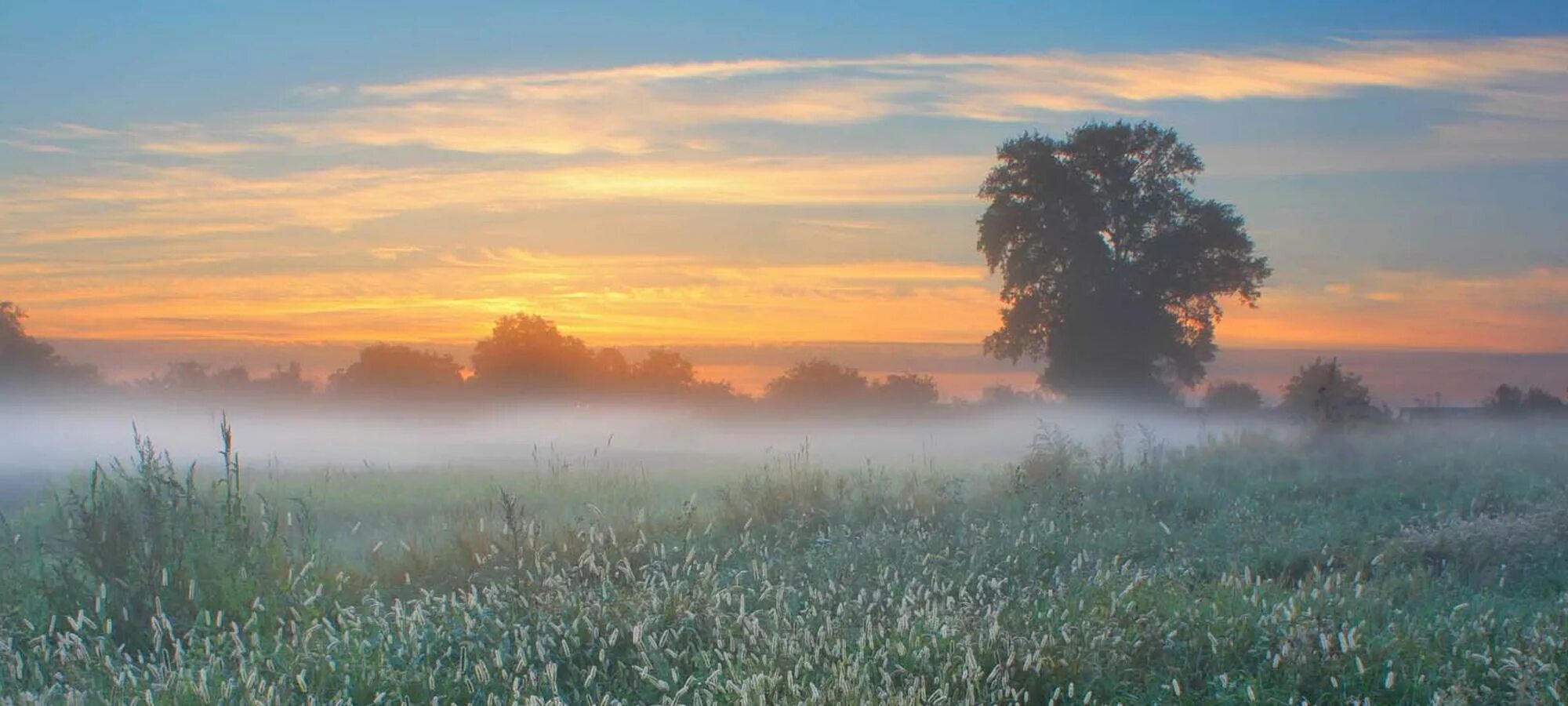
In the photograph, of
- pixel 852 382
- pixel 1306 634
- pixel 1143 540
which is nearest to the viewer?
pixel 1306 634

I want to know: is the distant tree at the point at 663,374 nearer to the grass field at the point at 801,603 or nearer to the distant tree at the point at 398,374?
the distant tree at the point at 398,374

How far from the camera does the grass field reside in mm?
6684

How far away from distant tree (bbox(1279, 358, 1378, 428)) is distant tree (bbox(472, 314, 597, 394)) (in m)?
21.6

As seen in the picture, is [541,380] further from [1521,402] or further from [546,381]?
[1521,402]

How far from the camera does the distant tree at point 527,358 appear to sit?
131 feet

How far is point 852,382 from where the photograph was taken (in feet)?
Answer: 141

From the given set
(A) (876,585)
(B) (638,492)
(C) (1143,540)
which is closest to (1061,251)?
(B) (638,492)

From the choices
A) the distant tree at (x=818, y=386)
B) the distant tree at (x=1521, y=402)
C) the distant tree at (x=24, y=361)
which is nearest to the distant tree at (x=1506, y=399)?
the distant tree at (x=1521, y=402)

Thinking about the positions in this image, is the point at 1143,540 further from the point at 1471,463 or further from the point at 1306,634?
the point at 1471,463

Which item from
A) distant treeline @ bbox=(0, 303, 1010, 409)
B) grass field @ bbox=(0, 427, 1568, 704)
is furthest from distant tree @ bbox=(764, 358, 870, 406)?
grass field @ bbox=(0, 427, 1568, 704)

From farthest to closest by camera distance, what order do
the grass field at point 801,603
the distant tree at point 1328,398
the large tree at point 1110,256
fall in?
the large tree at point 1110,256 → the distant tree at point 1328,398 → the grass field at point 801,603

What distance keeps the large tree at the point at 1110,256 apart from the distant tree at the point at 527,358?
13.6 meters

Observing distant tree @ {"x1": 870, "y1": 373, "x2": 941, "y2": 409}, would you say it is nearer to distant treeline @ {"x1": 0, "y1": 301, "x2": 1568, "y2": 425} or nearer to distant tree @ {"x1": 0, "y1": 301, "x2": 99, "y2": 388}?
distant treeline @ {"x1": 0, "y1": 301, "x2": 1568, "y2": 425}

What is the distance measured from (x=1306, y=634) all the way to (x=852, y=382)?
35.8 meters
